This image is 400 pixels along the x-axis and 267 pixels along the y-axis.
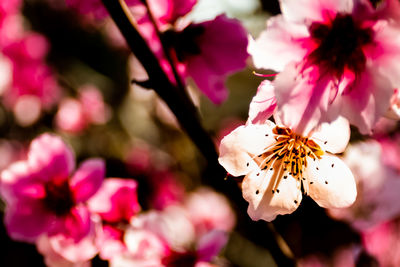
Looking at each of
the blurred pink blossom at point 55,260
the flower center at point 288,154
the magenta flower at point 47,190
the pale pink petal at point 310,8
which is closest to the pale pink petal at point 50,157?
the magenta flower at point 47,190

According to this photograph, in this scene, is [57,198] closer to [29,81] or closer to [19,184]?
[19,184]

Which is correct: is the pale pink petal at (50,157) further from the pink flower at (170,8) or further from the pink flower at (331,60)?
the pink flower at (331,60)

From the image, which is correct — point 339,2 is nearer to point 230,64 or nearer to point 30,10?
point 230,64

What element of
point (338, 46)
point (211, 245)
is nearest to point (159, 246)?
point (211, 245)

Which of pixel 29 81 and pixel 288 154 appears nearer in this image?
pixel 288 154

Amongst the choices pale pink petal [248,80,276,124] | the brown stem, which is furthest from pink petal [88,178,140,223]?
pale pink petal [248,80,276,124]

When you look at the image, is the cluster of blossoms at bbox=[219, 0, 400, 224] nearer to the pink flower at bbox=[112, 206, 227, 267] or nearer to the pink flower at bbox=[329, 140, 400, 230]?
the pink flower at bbox=[112, 206, 227, 267]

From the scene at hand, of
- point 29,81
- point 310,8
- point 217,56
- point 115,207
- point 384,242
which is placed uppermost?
point 310,8

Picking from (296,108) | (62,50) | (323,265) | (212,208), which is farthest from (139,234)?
(62,50)
